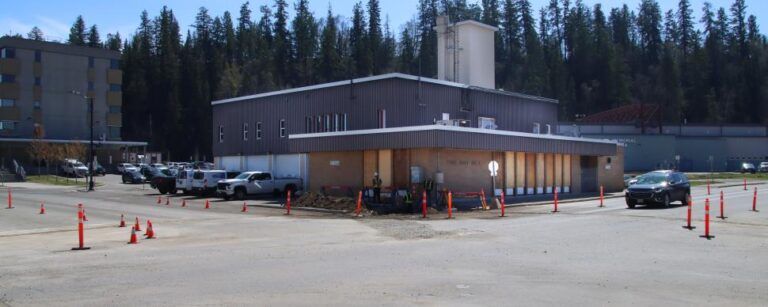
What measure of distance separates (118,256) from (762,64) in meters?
144

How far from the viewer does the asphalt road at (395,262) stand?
9773mm

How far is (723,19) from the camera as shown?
140m

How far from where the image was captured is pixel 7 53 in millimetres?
84875

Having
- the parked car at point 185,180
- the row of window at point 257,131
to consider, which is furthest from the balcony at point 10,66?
the parked car at point 185,180

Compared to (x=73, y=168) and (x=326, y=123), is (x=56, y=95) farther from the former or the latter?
(x=326, y=123)

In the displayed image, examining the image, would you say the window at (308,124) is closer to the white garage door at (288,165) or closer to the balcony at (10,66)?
the white garage door at (288,165)

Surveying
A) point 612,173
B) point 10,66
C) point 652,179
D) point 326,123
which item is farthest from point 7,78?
point 652,179

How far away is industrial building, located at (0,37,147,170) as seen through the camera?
84875 millimetres

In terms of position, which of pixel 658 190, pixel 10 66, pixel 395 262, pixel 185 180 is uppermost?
pixel 10 66

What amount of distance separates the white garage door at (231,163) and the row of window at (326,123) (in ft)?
28.2

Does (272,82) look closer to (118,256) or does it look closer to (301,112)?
(301,112)

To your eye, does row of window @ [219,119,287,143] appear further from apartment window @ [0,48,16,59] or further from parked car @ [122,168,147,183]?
apartment window @ [0,48,16,59]

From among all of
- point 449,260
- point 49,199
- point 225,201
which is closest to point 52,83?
point 49,199

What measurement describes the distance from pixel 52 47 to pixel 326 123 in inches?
2449
